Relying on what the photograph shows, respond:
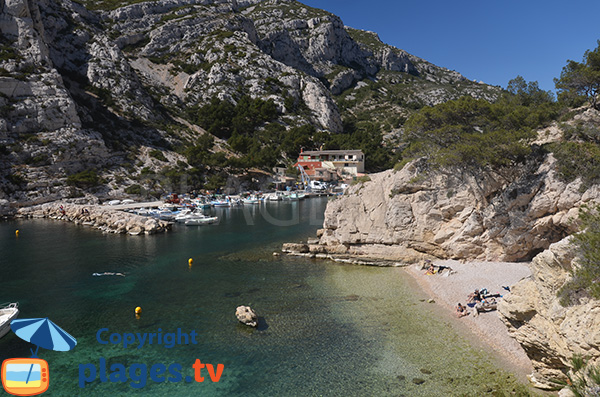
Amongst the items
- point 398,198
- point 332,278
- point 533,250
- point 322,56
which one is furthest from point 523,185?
point 322,56

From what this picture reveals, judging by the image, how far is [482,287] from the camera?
2044 centimetres

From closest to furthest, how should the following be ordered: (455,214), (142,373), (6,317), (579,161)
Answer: (142,373), (6,317), (579,161), (455,214)

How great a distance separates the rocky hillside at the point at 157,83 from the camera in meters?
66.4

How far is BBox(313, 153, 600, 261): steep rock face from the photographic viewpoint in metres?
21.6

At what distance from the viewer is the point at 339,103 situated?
15012 cm

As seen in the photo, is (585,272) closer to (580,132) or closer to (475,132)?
(580,132)

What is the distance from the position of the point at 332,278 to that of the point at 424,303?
7.05 m

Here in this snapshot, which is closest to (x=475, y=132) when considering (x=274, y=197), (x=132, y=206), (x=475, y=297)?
(x=475, y=297)

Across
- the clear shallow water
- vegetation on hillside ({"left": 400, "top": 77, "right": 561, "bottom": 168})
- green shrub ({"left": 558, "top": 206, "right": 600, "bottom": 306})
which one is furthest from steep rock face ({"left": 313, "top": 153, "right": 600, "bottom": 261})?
green shrub ({"left": 558, "top": 206, "right": 600, "bottom": 306})

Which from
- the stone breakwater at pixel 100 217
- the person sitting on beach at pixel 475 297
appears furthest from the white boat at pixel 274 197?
the person sitting on beach at pixel 475 297

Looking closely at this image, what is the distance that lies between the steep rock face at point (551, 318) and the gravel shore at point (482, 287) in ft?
8.29
